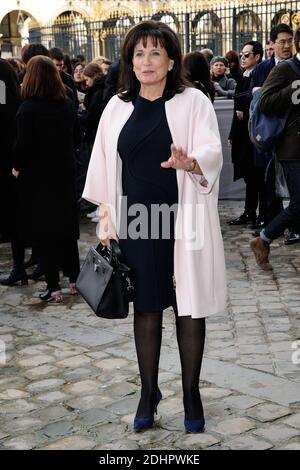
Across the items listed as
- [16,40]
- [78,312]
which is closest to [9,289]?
[78,312]

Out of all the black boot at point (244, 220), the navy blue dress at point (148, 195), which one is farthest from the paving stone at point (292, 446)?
the black boot at point (244, 220)

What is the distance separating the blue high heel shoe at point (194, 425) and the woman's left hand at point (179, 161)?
131 centimetres

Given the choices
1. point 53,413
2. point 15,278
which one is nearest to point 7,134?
point 15,278

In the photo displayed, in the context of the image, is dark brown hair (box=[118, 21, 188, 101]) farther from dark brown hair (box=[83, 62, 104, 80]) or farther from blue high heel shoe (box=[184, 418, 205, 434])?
dark brown hair (box=[83, 62, 104, 80])

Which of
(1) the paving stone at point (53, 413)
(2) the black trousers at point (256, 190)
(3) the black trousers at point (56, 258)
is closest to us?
(1) the paving stone at point (53, 413)

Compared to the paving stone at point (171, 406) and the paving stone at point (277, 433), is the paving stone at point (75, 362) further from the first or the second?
the paving stone at point (277, 433)

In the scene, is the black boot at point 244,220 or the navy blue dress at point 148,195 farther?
the black boot at point 244,220

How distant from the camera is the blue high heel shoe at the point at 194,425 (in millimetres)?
3998

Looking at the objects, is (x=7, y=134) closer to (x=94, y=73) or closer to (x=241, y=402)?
(x=94, y=73)

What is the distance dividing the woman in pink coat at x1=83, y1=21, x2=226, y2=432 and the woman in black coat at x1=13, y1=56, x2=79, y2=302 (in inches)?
96.8

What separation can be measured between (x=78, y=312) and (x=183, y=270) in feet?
8.73

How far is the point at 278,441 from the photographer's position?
3863 mm

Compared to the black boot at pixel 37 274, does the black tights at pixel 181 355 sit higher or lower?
higher
